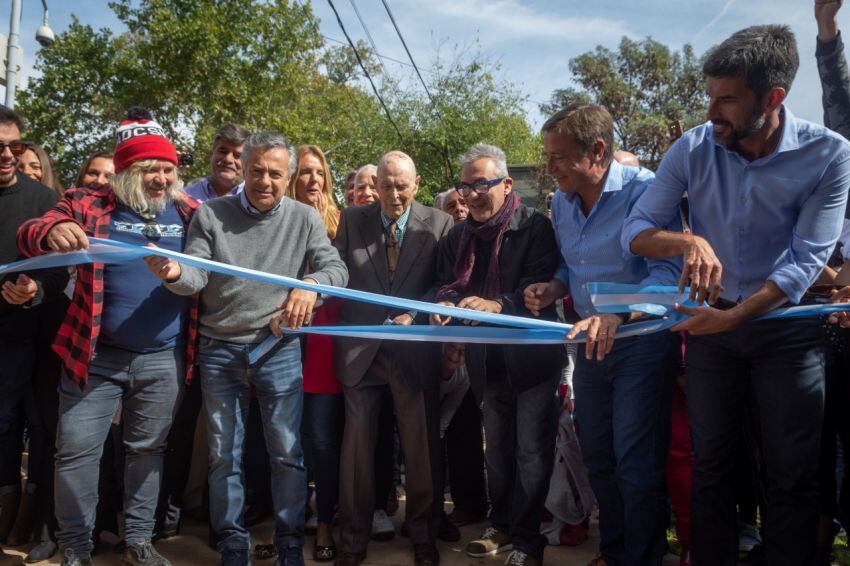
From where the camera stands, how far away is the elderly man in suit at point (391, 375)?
3789mm

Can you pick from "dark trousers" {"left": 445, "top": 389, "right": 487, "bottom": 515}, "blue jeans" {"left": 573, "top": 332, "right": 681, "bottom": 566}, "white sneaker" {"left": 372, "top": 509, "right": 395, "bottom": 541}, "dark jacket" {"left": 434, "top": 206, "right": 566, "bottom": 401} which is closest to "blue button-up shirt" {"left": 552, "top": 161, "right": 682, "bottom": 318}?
"dark jacket" {"left": 434, "top": 206, "right": 566, "bottom": 401}

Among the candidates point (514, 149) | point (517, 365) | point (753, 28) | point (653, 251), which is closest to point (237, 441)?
point (517, 365)

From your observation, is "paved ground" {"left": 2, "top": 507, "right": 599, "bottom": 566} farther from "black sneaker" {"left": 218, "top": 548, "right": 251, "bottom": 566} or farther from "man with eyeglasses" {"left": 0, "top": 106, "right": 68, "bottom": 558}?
"man with eyeglasses" {"left": 0, "top": 106, "right": 68, "bottom": 558}

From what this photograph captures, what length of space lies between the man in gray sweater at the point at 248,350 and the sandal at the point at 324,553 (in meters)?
0.31

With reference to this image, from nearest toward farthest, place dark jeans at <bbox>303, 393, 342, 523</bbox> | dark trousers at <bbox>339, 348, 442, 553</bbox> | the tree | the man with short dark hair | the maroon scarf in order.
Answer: the maroon scarf
dark trousers at <bbox>339, 348, 442, 553</bbox>
dark jeans at <bbox>303, 393, 342, 523</bbox>
the man with short dark hair
the tree

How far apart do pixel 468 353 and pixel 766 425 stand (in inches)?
60.6

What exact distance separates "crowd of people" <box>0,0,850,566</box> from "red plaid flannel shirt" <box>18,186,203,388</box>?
16 mm

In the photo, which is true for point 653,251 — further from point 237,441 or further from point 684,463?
point 237,441

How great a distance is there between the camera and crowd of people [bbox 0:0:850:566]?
104 inches

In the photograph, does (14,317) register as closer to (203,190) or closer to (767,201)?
(203,190)

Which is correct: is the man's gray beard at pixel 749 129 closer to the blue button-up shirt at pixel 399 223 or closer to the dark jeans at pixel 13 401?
the blue button-up shirt at pixel 399 223

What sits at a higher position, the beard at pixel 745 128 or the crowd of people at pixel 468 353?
the beard at pixel 745 128

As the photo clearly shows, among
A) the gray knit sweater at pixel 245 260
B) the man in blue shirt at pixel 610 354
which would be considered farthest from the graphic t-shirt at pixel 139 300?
the man in blue shirt at pixel 610 354

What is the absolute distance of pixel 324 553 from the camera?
3.82 m
